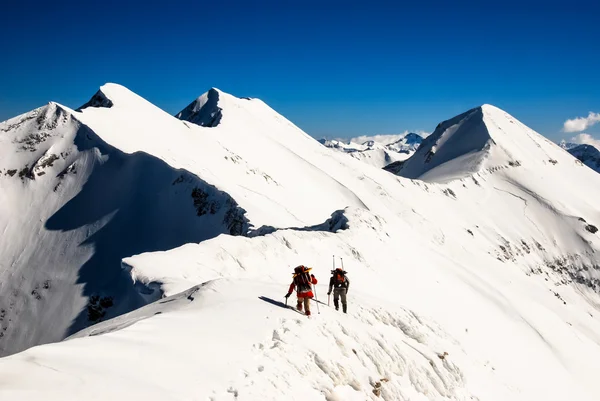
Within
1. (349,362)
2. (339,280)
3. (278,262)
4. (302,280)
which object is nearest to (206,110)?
(278,262)

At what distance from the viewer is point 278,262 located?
1009 inches

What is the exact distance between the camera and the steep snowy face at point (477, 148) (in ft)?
325

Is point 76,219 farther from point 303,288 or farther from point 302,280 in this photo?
point 303,288

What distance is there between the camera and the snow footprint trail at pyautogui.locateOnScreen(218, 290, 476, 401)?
1103cm

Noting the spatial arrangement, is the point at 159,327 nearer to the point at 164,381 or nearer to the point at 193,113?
the point at 164,381

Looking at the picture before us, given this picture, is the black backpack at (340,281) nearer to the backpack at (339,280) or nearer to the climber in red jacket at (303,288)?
the backpack at (339,280)

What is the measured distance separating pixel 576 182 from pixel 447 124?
39.1 meters

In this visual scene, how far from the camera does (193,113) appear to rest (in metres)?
119

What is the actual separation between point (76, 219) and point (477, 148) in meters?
93.4

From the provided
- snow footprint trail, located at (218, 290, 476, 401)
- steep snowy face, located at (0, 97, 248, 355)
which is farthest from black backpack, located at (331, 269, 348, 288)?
steep snowy face, located at (0, 97, 248, 355)

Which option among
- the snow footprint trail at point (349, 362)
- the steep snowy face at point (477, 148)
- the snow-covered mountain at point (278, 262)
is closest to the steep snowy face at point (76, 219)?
the snow-covered mountain at point (278, 262)

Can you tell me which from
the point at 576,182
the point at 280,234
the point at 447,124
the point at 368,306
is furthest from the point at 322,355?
the point at 447,124

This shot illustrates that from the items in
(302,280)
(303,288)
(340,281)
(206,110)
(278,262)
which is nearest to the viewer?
(303,288)

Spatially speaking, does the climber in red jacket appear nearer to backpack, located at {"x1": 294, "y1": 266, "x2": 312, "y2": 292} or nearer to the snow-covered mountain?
backpack, located at {"x1": 294, "y1": 266, "x2": 312, "y2": 292}
